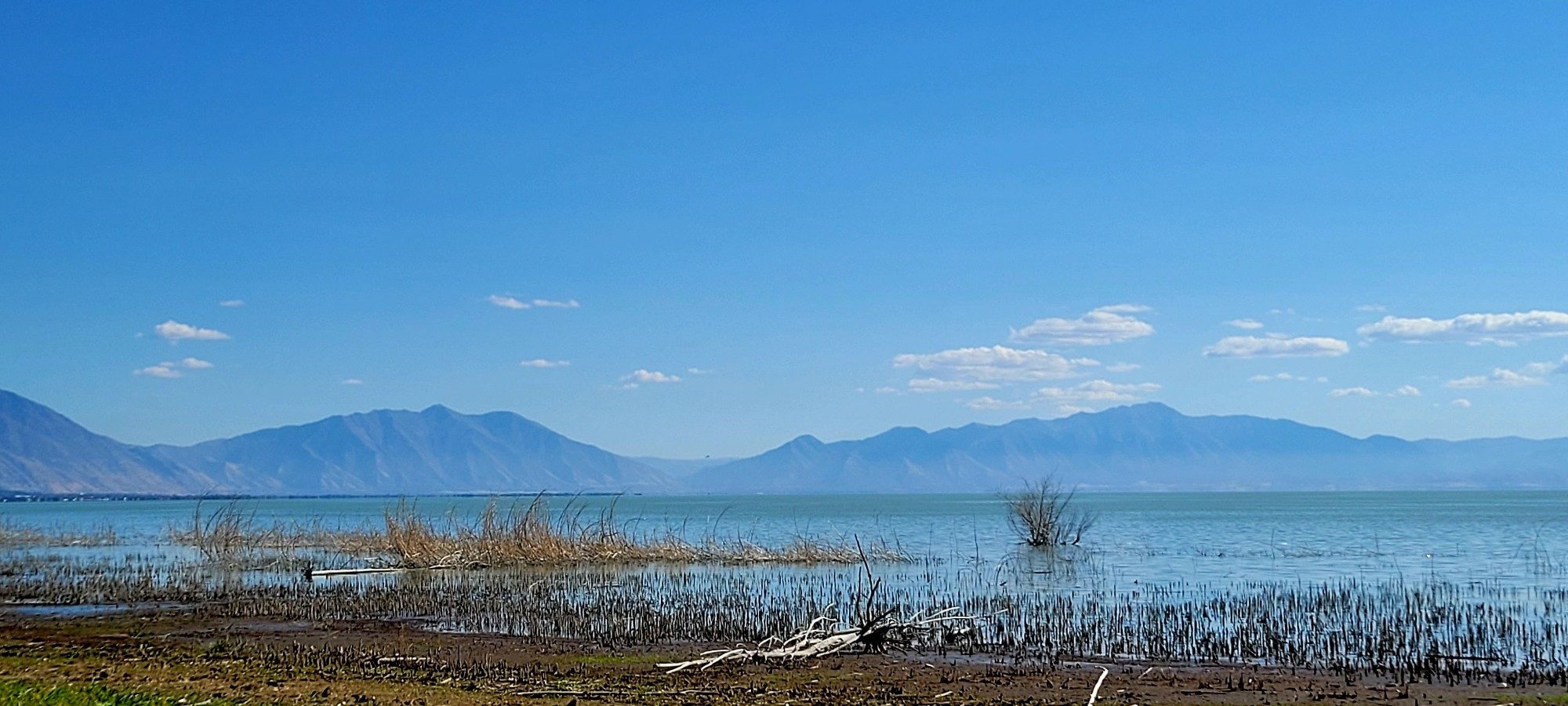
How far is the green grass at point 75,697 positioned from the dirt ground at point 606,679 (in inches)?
15.6

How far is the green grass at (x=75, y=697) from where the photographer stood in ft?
38.7

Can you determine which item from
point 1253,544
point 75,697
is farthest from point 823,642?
point 1253,544

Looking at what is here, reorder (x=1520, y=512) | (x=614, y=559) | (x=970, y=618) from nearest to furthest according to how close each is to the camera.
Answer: (x=970, y=618) < (x=614, y=559) < (x=1520, y=512)

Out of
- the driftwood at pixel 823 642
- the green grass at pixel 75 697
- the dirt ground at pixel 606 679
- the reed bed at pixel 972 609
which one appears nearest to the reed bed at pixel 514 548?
the reed bed at pixel 972 609

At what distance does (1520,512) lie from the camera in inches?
3939

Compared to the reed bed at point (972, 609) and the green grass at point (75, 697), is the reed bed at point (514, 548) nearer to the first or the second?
the reed bed at point (972, 609)

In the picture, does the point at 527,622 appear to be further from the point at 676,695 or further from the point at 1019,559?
the point at 1019,559

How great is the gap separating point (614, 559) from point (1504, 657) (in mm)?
25917

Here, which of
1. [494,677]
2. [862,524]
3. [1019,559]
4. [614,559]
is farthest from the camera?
[862,524]

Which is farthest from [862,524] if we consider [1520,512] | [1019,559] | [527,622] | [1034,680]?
[1034,680]

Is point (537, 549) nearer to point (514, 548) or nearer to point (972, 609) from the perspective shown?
point (514, 548)

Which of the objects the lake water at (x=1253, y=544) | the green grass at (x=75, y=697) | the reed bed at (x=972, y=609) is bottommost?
the lake water at (x=1253, y=544)

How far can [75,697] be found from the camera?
12.1m

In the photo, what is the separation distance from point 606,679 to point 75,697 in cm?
591
